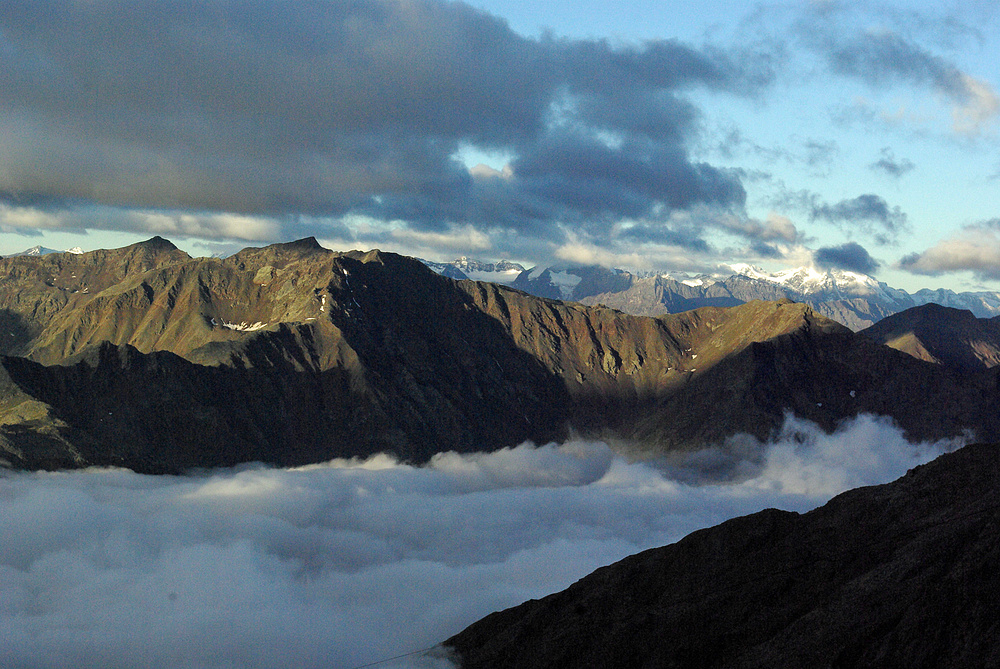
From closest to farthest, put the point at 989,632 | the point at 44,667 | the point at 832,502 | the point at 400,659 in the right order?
1. the point at 989,632
2. the point at 832,502
3. the point at 400,659
4. the point at 44,667

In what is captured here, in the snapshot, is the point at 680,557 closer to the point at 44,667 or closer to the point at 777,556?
the point at 777,556

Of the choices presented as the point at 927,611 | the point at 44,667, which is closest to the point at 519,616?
the point at 927,611

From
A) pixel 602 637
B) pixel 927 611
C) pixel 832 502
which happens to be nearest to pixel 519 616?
pixel 602 637

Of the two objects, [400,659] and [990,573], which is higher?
[990,573]

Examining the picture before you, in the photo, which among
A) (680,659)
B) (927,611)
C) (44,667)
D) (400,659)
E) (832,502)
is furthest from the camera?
(44,667)

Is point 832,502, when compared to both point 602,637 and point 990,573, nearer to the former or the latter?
point 990,573

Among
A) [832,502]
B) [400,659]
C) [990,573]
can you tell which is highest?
[832,502]

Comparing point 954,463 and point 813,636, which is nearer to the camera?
point 813,636
